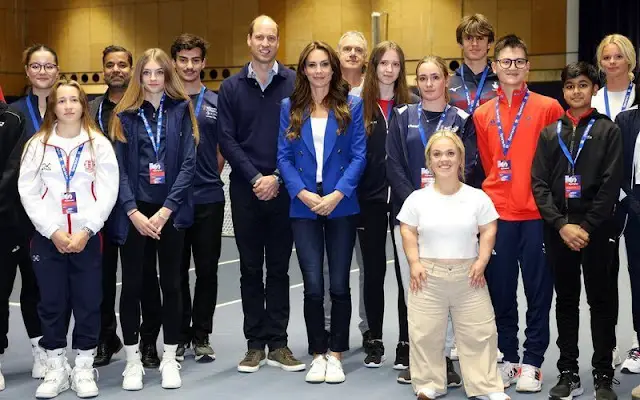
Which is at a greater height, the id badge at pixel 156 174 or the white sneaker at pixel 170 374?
the id badge at pixel 156 174

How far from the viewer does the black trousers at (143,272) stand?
4.70 metres

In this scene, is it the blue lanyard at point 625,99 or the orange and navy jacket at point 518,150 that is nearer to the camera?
the orange and navy jacket at point 518,150

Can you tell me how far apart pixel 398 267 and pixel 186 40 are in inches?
79.3

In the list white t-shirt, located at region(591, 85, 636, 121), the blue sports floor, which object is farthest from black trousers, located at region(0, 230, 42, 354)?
white t-shirt, located at region(591, 85, 636, 121)

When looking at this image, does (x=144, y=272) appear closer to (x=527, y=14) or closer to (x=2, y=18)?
(x=527, y=14)

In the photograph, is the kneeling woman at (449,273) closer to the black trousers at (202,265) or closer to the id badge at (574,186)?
the id badge at (574,186)

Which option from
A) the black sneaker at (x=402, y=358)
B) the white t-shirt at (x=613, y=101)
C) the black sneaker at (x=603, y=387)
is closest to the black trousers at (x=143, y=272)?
the black sneaker at (x=402, y=358)

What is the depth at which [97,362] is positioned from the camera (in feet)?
16.8

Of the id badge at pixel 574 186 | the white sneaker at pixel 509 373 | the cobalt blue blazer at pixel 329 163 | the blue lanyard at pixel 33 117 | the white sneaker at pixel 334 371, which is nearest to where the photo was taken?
the id badge at pixel 574 186

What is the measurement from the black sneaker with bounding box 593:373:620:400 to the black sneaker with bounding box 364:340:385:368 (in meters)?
1.29

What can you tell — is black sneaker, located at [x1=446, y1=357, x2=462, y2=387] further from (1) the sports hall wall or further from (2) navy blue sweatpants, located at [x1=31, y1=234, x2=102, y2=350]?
(1) the sports hall wall

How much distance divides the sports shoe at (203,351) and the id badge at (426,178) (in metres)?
1.76

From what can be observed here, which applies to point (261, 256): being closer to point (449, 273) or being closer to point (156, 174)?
point (156, 174)

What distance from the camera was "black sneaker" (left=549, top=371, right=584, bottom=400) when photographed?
13.8 ft
